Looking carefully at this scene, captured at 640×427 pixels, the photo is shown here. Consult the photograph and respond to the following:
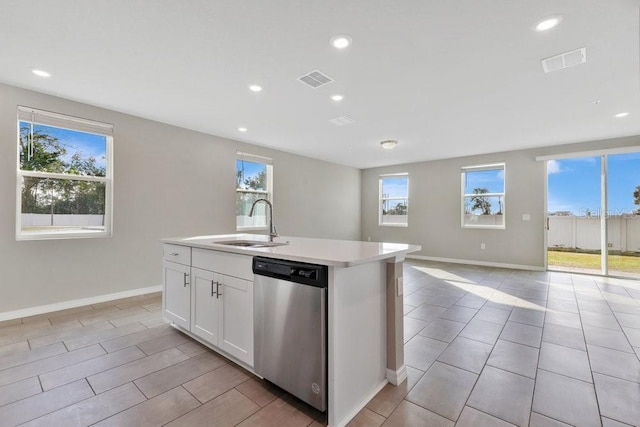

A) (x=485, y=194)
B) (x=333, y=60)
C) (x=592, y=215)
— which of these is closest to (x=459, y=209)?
(x=485, y=194)

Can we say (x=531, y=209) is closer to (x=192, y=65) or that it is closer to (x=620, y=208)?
(x=620, y=208)

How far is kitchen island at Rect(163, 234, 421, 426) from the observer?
1503mm

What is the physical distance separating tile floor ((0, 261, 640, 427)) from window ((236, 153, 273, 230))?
7.76ft

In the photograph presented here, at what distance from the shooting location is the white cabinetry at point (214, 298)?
1.97m

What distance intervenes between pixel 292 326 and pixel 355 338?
37 cm

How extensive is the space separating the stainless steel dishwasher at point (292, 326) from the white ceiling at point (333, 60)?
1763 mm

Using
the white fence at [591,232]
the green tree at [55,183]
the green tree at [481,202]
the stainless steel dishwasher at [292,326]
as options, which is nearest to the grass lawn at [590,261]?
the white fence at [591,232]

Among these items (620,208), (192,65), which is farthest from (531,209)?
(192,65)

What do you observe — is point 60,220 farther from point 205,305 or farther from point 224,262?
point 224,262

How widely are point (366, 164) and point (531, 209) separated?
3888 millimetres

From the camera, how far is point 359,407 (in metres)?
1.64

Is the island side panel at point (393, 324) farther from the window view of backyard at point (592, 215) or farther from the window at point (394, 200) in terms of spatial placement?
the window at point (394, 200)

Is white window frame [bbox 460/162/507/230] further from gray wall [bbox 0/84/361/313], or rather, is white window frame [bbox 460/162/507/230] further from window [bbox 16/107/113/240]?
window [bbox 16/107/113/240]

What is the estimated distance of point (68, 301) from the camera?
344cm
